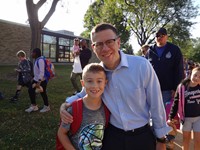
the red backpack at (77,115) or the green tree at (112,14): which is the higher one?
the green tree at (112,14)

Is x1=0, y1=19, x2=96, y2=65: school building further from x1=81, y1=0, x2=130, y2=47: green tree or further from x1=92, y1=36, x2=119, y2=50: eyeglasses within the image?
x1=92, y1=36, x2=119, y2=50: eyeglasses

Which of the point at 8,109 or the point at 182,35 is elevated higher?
the point at 182,35

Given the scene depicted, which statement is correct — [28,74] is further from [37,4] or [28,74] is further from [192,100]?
[37,4]

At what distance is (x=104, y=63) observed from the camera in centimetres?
230

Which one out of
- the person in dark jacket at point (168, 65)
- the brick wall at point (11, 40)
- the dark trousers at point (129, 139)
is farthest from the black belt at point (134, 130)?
the brick wall at point (11, 40)

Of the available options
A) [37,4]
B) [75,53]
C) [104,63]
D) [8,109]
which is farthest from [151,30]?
[104,63]

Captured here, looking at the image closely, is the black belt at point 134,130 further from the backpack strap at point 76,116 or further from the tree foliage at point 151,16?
the tree foliage at point 151,16

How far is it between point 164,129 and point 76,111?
31.3 inches

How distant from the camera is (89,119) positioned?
7.48 feet

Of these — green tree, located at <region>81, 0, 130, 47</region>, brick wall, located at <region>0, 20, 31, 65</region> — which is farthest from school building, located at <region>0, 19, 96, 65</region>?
green tree, located at <region>81, 0, 130, 47</region>

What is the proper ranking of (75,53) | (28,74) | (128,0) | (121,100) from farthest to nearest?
(128,0) < (75,53) < (28,74) < (121,100)

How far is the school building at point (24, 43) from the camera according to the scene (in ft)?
75.0

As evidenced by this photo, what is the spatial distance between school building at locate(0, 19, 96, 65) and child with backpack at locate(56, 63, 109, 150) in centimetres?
2033

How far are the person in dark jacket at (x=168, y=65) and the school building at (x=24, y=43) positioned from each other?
1794 cm
